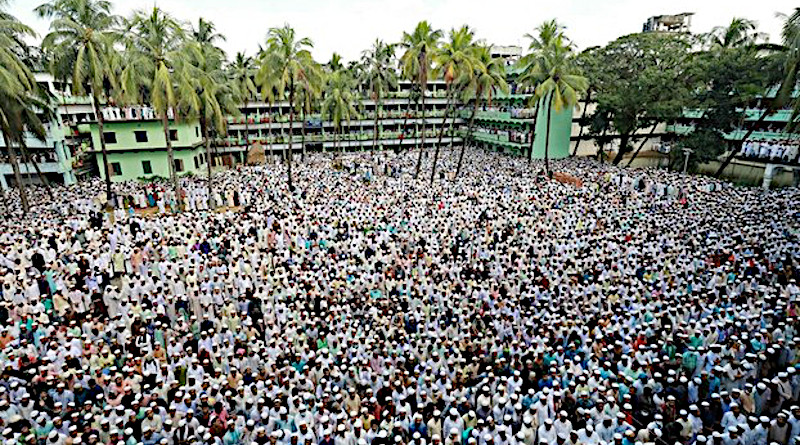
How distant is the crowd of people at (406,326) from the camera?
645cm

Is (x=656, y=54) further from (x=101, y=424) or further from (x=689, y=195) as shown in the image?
(x=101, y=424)

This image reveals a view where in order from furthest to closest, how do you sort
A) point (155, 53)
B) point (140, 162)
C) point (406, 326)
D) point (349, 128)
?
1. point (349, 128)
2. point (140, 162)
3. point (155, 53)
4. point (406, 326)

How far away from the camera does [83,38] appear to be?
57.7ft

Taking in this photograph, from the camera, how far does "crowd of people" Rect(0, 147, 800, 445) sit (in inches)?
254

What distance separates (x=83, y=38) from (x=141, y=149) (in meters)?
9.96

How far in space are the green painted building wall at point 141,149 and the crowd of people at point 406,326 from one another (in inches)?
425

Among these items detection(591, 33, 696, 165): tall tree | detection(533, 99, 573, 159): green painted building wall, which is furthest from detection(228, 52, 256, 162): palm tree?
detection(591, 33, 696, 165): tall tree

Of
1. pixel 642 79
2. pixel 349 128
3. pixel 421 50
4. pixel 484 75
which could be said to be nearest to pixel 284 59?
pixel 421 50

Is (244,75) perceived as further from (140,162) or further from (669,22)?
(669,22)

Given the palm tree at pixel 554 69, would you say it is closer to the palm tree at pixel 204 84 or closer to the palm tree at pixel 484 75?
the palm tree at pixel 484 75

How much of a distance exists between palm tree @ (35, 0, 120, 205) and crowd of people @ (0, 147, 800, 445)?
556 cm

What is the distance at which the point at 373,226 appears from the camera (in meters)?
15.2

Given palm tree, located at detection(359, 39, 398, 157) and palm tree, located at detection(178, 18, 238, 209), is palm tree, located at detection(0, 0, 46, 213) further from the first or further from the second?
palm tree, located at detection(359, 39, 398, 157)

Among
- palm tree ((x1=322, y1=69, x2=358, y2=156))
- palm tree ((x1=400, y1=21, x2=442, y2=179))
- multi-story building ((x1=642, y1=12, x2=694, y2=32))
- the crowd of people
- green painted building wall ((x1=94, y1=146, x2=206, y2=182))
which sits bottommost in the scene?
the crowd of people
